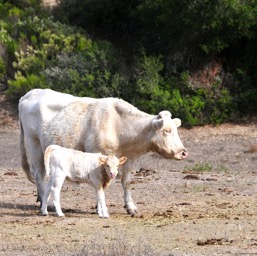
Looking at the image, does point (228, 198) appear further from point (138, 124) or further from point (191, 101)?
point (191, 101)

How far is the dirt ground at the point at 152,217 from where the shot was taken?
1218cm

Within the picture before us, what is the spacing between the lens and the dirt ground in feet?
40.0

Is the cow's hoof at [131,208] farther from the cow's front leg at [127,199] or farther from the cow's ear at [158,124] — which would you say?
the cow's ear at [158,124]

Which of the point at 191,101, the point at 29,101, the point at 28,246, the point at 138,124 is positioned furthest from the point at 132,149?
the point at 191,101

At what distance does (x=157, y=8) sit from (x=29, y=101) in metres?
15.1

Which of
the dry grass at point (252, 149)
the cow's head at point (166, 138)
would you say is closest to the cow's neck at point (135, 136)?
the cow's head at point (166, 138)

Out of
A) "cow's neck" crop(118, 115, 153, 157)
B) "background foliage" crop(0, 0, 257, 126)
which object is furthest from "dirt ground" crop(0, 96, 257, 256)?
"background foliage" crop(0, 0, 257, 126)

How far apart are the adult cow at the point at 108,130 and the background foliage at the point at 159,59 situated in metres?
13.3

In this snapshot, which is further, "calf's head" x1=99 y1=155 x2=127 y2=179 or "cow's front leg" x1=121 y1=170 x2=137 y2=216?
"cow's front leg" x1=121 y1=170 x2=137 y2=216

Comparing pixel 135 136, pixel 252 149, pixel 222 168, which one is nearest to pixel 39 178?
pixel 135 136

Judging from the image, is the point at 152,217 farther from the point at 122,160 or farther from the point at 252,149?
the point at 252,149

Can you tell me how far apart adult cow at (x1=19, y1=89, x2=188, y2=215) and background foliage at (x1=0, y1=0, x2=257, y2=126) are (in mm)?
13288

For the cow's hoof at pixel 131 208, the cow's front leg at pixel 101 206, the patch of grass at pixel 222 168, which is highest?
the cow's front leg at pixel 101 206

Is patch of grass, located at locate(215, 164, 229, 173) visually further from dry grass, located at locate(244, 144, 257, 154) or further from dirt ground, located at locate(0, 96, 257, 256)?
dry grass, located at locate(244, 144, 257, 154)
